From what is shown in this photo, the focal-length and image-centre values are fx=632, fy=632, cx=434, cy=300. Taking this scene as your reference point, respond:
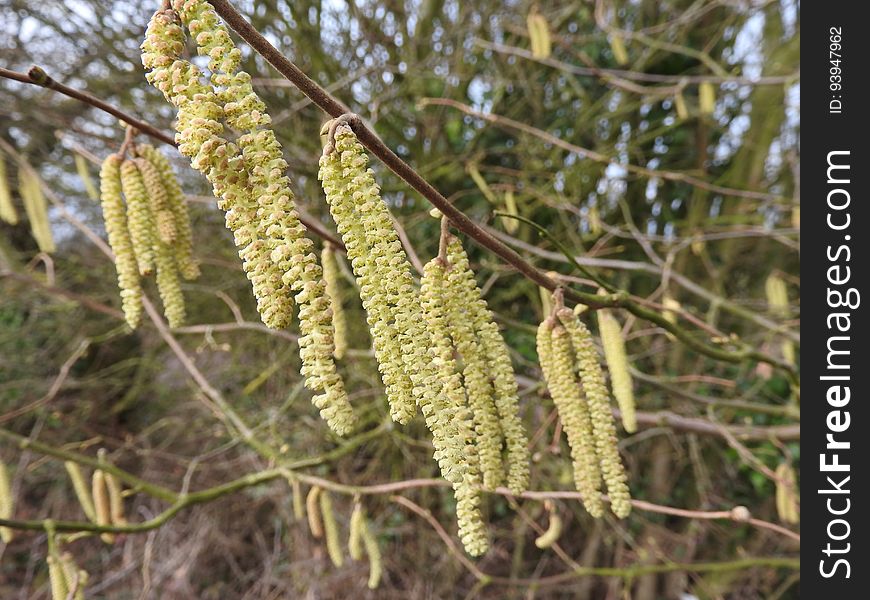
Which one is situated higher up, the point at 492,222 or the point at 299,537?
the point at 492,222

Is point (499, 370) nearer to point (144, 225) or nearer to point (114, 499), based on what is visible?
point (144, 225)

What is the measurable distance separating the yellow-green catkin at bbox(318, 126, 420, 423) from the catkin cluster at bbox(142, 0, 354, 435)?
2.0 inches

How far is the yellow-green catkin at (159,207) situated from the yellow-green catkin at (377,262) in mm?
522

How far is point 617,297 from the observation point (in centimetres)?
109

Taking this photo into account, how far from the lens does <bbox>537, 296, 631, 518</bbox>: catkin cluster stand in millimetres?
923

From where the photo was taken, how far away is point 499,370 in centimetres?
85

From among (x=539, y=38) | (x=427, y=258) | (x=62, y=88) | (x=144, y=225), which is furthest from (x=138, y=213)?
(x=427, y=258)

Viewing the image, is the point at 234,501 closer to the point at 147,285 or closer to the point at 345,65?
the point at 147,285

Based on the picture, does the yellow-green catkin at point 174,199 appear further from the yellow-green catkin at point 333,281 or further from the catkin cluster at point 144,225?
the yellow-green catkin at point 333,281

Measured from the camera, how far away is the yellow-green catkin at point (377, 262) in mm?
609

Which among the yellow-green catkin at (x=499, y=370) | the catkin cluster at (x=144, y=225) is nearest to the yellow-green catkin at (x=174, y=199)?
the catkin cluster at (x=144, y=225)

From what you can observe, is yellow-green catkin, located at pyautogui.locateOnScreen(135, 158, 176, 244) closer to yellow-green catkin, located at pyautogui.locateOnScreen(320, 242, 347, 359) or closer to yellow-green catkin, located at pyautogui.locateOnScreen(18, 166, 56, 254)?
yellow-green catkin, located at pyautogui.locateOnScreen(320, 242, 347, 359)
